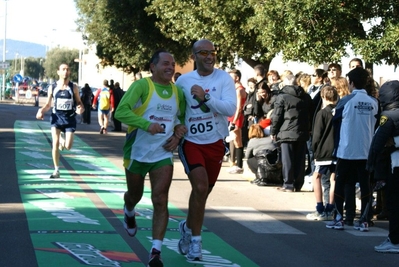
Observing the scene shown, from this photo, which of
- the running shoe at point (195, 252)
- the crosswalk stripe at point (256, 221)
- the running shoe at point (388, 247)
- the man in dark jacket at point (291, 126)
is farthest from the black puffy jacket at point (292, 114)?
the running shoe at point (195, 252)

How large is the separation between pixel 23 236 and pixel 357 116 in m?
4.52

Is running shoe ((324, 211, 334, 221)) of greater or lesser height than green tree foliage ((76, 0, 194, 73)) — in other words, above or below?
below

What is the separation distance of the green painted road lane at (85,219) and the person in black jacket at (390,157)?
1824 mm

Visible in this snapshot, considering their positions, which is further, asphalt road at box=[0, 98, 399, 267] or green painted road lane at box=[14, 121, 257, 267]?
asphalt road at box=[0, 98, 399, 267]

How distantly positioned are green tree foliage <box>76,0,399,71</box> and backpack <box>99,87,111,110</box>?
3.23 m

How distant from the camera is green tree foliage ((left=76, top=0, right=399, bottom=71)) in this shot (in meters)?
18.1

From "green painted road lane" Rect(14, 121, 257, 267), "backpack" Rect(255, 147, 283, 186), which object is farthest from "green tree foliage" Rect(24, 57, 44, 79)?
"backpack" Rect(255, 147, 283, 186)

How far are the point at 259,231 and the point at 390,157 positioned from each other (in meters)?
1.99

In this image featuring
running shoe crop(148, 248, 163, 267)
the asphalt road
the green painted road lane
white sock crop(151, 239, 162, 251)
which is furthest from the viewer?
the asphalt road

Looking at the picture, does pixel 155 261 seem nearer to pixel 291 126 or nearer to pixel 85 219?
pixel 85 219

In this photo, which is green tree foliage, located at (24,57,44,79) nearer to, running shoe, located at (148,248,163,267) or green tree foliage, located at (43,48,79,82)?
green tree foliage, located at (43,48,79,82)

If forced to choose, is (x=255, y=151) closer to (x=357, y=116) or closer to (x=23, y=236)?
(x=357, y=116)

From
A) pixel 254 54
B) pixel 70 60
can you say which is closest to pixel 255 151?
pixel 254 54

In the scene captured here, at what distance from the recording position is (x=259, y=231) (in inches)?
427
